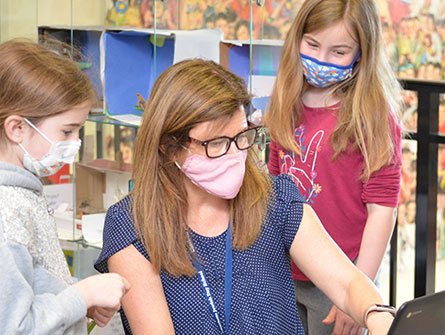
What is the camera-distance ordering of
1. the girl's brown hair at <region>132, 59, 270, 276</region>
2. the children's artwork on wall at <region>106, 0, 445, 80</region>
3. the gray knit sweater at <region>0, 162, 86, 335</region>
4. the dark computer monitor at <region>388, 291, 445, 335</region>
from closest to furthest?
the dark computer monitor at <region>388, 291, 445, 335</region> < the gray knit sweater at <region>0, 162, 86, 335</region> < the girl's brown hair at <region>132, 59, 270, 276</region> < the children's artwork on wall at <region>106, 0, 445, 80</region>

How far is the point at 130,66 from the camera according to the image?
2.35 metres

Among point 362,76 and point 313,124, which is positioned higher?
point 362,76

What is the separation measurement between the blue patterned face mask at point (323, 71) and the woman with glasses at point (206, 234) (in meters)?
0.44

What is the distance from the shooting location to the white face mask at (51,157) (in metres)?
1.44

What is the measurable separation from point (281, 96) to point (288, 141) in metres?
0.13

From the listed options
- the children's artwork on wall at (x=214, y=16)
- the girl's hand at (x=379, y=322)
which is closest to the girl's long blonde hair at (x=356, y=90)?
the children's artwork on wall at (x=214, y=16)

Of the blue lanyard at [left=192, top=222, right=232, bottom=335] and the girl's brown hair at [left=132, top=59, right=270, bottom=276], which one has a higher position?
the girl's brown hair at [left=132, top=59, right=270, bottom=276]

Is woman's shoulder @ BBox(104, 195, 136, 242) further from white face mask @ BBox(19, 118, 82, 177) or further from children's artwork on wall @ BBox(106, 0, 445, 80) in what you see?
children's artwork on wall @ BBox(106, 0, 445, 80)

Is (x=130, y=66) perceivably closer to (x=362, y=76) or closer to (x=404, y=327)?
(x=362, y=76)

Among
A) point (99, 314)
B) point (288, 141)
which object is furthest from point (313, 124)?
point (99, 314)

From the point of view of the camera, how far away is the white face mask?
144 cm

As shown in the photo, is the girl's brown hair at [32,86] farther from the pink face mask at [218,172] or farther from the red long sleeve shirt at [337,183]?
the red long sleeve shirt at [337,183]

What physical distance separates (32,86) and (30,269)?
356 mm

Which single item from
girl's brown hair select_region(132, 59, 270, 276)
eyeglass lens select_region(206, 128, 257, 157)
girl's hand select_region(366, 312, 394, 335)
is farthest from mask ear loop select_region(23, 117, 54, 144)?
girl's hand select_region(366, 312, 394, 335)
